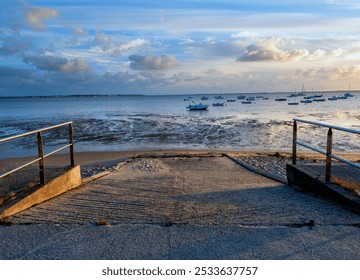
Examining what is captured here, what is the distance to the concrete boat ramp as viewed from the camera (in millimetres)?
3096

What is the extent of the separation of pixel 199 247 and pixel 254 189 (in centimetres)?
321

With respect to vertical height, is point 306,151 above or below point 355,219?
below

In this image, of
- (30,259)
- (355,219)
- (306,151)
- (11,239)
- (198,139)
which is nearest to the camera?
(30,259)

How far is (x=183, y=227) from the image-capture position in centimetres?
369

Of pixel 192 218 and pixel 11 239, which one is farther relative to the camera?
pixel 192 218

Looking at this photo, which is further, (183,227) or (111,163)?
(111,163)

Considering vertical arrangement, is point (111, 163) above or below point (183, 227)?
below

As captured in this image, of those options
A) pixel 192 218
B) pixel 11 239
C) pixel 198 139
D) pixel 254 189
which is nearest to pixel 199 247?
pixel 192 218

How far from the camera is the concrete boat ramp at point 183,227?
10.2 feet

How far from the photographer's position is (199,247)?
125 inches

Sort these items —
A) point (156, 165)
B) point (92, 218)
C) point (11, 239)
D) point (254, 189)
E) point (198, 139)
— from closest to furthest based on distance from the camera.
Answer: point (11, 239), point (92, 218), point (254, 189), point (156, 165), point (198, 139)

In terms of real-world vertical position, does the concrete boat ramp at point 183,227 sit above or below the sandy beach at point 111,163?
above

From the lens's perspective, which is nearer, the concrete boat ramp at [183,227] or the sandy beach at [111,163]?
the concrete boat ramp at [183,227]

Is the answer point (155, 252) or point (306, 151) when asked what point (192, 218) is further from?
point (306, 151)
